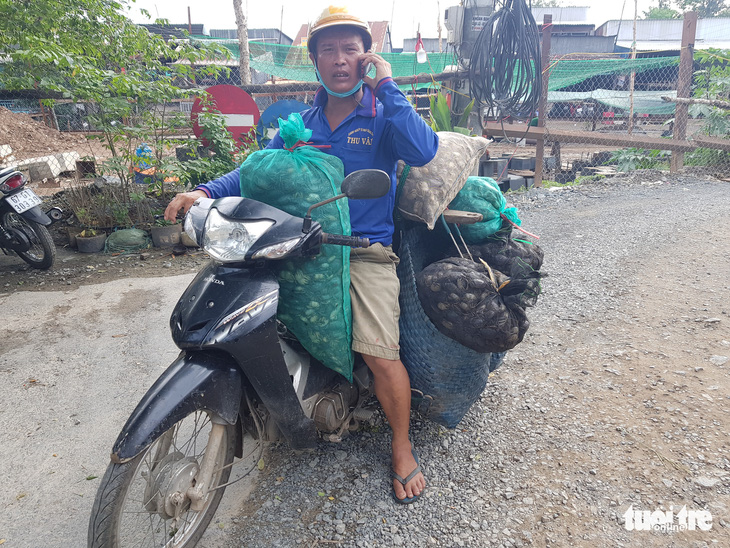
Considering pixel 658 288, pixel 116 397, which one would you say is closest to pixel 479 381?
pixel 116 397

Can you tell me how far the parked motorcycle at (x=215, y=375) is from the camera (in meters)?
1.58

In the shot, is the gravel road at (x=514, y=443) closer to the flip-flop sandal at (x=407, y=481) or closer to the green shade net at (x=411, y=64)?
the flip-flop sandal at (x=407, y=481)

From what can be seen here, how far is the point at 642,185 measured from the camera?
300 inches

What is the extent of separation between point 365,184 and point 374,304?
56 centimetres

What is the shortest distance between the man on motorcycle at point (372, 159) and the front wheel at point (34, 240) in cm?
381

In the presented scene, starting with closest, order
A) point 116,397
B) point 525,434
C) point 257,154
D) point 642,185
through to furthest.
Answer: point 257,154 → point 525,434 → point 116,397 → point 642,185

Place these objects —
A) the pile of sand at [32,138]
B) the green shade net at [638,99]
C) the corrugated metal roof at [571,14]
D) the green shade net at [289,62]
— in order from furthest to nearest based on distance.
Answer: the corrugated metal roof at [571,14], the pile of sand at [32,138], the green shade net at [289,62], the green shade net at [638,99]

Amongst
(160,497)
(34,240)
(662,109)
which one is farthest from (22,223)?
(662,109)

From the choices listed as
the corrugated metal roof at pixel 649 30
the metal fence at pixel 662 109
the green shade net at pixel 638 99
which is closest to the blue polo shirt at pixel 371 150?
the metal fence at pixel 662 109

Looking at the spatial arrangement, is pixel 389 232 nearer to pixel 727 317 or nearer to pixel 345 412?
pixel 345 412

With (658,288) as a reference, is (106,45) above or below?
above

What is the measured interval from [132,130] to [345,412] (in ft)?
14.7

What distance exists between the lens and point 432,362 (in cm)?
218

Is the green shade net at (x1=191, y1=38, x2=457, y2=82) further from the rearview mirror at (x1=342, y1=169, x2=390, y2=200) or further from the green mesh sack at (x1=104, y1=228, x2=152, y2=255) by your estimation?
the rearview mirror at (x1=342, y1=169, x2=390, y2=200)
